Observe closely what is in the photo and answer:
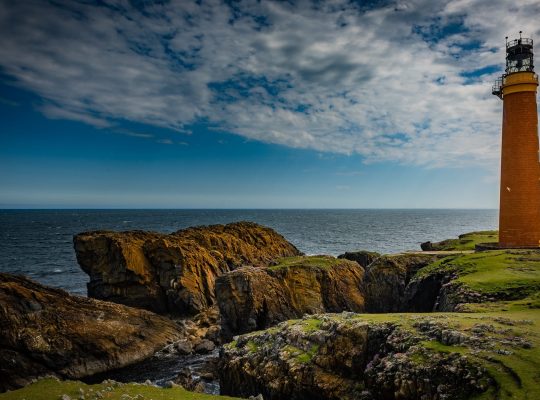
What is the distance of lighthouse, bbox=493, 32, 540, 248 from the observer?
35844 millimetres

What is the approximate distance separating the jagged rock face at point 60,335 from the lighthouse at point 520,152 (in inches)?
1418

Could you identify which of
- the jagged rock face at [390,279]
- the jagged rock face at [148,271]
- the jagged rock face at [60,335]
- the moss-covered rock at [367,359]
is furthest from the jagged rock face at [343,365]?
the jagged rock face at [148,271]

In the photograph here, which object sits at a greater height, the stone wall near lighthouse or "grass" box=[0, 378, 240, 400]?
the stone wall near lighthouse

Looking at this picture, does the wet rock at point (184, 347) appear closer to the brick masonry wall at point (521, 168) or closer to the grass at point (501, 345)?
the grass at point (501, 345)

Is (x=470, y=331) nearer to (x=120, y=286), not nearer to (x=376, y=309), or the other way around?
(x=376, y=309)

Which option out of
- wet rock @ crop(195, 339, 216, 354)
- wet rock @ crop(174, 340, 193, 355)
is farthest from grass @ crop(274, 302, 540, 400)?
wet rock @ crop(174, 340, 193, 355)

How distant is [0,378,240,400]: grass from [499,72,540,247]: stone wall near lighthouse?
106 ft

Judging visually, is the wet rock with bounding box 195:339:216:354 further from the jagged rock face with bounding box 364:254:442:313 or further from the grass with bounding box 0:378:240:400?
the grass with bounding box 0:378:240:400

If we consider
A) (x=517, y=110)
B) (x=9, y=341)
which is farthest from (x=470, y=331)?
(x=9, y=341)

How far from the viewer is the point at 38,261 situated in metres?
88.6

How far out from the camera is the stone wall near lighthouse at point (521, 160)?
35.8 metres

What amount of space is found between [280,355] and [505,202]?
28610 mm

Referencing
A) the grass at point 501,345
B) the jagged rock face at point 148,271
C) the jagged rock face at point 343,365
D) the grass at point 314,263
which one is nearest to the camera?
the grass at point 501,345

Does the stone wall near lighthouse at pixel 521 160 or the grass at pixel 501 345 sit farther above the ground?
the stone wall near lighthouse at pixel 521 160
